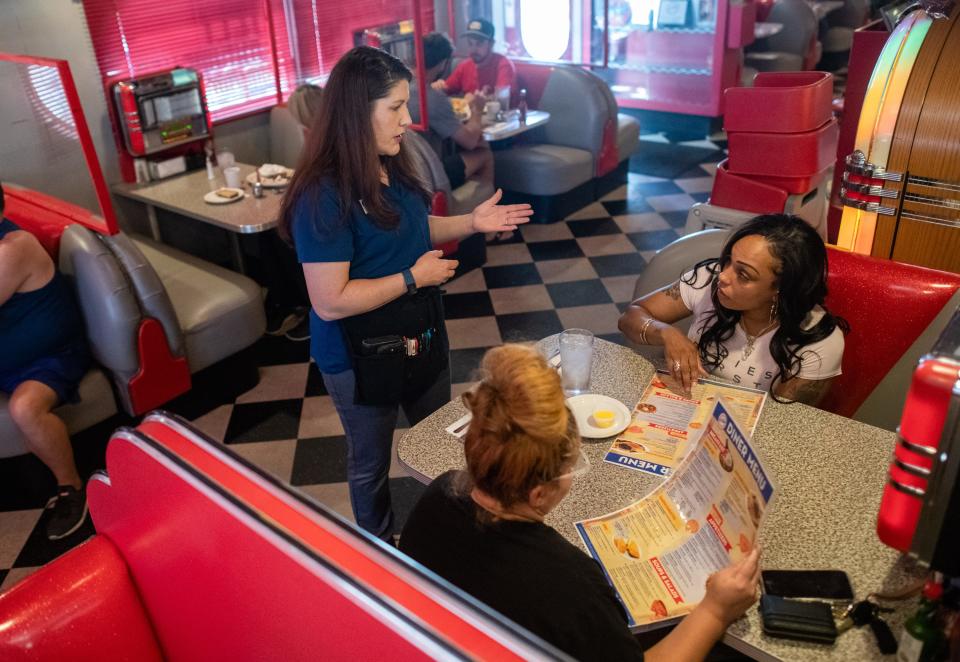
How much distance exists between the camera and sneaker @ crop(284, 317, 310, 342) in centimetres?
414

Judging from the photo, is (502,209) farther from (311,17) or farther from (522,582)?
(311,17)

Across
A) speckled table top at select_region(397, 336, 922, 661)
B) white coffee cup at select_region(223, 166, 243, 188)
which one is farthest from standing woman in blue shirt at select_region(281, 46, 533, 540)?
white coffee cup at select_region(223, 166, 243, 188)

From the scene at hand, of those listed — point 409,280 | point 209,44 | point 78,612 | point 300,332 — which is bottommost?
point 300,332

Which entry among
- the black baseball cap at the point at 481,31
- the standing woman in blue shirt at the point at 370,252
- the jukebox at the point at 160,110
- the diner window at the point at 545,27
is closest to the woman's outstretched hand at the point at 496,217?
the standing woman in blue shirt at the point at 370,252

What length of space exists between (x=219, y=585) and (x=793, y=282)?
1501mm

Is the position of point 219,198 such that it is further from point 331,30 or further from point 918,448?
point 918,448

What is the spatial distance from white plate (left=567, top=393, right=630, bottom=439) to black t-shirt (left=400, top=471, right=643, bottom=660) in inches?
23.7

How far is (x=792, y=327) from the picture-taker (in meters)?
2.04

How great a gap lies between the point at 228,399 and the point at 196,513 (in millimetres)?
2430

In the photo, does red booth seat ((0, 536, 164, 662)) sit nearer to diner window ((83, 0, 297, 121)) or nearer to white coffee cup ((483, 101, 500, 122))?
diner window ((83, 0, 297, 121))

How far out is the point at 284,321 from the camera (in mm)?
4320

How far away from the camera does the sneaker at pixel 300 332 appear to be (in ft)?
13.6

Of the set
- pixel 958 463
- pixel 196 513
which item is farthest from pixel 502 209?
pixel 958 463

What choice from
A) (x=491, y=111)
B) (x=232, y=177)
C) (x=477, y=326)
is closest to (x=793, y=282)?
(x=477, y=326)
